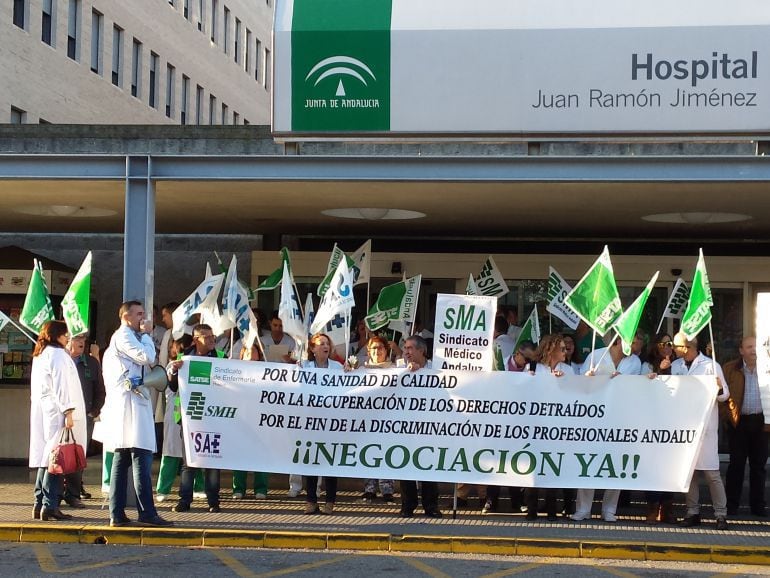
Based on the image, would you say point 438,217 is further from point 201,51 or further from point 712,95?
point 201,51

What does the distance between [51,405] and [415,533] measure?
3532 millimetres

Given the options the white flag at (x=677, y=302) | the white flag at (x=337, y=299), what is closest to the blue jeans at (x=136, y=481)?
the white flag at (x=337, y=299)

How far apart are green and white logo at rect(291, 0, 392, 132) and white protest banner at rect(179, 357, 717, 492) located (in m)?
2.79

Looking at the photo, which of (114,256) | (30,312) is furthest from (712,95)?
(114,256)

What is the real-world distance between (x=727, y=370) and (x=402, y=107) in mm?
4366

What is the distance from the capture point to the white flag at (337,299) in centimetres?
1150

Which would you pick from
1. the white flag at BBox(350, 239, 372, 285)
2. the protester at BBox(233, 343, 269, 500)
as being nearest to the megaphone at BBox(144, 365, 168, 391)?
the protester at BBox(233, 343, 269, 500)

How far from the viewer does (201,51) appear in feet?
157

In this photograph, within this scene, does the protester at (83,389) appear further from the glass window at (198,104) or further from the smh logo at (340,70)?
the glass window at (198,104)

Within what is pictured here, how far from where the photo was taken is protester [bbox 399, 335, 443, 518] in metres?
11.3

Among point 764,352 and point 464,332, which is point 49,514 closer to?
point 464,332

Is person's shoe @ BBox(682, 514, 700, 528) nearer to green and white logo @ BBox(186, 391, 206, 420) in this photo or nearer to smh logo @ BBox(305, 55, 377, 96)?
green and white logo @ BBox(186, 391, 206, 420)

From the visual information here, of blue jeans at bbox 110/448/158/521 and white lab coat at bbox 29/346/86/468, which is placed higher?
white lab coat at bbox 29/346/86/468

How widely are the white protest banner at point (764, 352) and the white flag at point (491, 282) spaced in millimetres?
4461
